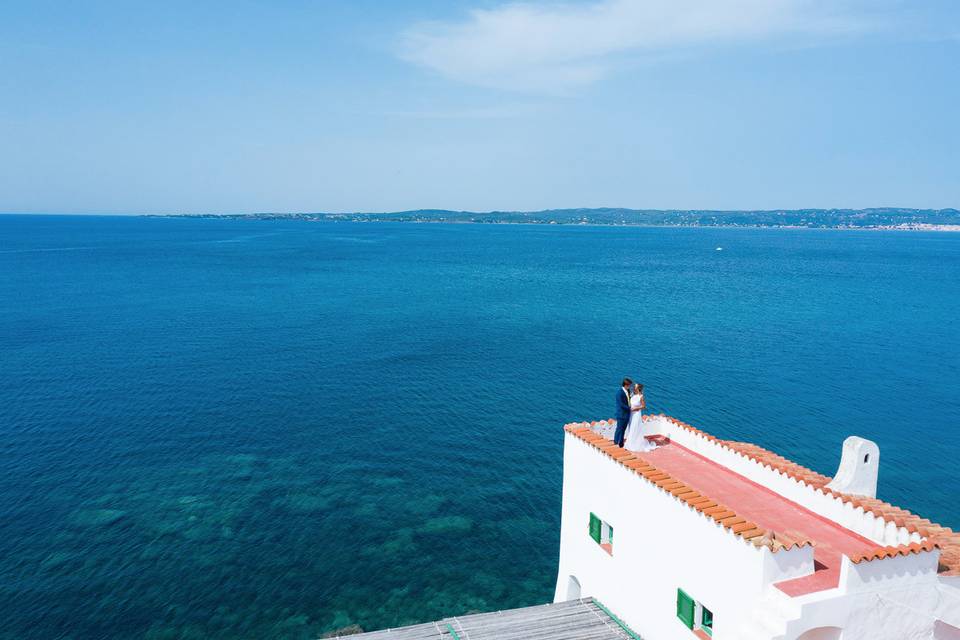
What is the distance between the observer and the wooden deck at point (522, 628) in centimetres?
1522

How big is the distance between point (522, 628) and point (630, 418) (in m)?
6.84

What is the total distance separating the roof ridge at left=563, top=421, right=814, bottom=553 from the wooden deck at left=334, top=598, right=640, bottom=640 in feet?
14.7

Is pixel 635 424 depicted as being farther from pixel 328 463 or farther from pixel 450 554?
pixel 328 463

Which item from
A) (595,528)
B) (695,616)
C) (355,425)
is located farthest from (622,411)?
(355,425)

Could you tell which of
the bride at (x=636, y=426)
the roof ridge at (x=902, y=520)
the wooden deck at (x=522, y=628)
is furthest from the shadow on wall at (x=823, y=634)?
the bride at (x=636, y=426)

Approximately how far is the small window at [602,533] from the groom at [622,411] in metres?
2.37

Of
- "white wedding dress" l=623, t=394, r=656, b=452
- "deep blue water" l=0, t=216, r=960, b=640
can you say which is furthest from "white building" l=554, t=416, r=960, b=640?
"deep blue water" l=0, t=216, r=960, b=640

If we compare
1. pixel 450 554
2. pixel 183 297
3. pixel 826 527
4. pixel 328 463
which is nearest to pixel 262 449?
pixel 328 463

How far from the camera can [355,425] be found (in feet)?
144

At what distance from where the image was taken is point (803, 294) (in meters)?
103

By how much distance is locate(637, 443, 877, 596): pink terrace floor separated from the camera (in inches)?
479

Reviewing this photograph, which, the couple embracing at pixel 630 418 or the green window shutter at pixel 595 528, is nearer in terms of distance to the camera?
the green window shutter at pixel 595 528

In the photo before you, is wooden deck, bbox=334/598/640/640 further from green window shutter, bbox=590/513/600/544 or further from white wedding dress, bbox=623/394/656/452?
white wedding dress, bbox=623/394/656/452

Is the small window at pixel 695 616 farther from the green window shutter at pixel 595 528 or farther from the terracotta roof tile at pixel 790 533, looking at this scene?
the green window shutter at pixel 595 528
